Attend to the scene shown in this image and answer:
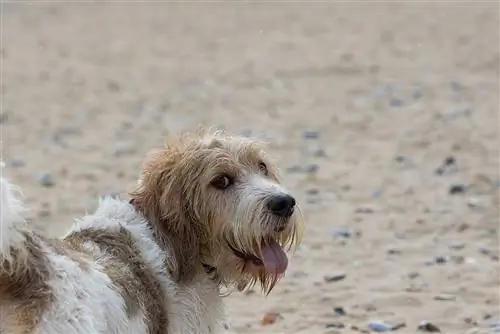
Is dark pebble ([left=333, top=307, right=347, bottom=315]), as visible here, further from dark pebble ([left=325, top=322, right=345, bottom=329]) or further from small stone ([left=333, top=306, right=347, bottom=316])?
dark pebble ([left=325, top=322, right=345, bottom=329])

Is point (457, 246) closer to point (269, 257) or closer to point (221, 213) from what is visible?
point (269, 257)

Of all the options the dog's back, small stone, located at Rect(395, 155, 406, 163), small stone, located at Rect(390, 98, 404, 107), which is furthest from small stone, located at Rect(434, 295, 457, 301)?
small stone, located at Rect(390, 98, 404, 107)

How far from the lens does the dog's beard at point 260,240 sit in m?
4.48

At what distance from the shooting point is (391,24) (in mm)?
17609

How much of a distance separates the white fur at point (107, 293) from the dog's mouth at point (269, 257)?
0.65 ft

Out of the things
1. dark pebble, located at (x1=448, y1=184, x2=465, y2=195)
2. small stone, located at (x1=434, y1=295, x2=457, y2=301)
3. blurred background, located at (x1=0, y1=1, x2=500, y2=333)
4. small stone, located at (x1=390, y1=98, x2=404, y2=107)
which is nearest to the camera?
small stone, located at (x1=434, y1=295, x2=457, y2=301)

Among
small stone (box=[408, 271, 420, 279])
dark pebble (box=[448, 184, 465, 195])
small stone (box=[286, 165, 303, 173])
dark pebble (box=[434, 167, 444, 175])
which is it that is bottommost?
small stone (box=[286, 165, 303, 173])

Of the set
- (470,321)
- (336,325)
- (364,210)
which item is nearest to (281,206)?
(336,325)

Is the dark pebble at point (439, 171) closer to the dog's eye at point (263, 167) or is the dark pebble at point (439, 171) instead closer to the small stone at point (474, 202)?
the small stone at point (474, 202)

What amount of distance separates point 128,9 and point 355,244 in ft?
43.3

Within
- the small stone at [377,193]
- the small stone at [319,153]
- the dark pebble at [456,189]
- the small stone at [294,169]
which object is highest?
the dark pebble at [456,189]

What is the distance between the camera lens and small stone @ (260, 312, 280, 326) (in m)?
6.14

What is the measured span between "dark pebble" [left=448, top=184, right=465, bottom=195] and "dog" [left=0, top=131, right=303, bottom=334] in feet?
12.9

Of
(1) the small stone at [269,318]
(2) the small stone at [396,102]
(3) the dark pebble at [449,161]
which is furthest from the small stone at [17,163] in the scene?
(2) the small stone at [396,102]
